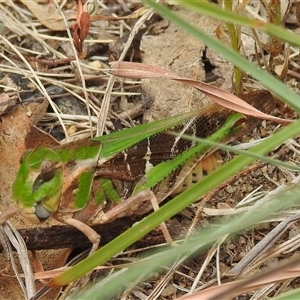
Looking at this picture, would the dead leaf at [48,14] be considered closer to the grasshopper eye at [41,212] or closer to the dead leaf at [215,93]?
the dead leaf at [215,93]

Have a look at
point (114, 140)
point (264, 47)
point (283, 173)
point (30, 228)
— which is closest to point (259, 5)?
point (264, 47)

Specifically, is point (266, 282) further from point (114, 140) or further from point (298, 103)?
point (114, 140)

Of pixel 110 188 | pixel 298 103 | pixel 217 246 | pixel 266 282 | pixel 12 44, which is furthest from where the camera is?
pixel 12 44

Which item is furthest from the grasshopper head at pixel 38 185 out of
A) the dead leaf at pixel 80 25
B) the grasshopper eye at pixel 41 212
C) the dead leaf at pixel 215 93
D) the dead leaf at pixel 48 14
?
the dead leaf at pixel 48 14

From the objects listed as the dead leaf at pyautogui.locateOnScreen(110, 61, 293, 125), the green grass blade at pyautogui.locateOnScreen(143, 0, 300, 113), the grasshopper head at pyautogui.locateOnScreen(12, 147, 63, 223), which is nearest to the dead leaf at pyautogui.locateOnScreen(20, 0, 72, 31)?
the dead leaf at pyautogui.locateOnScreen(110, 61, 293, 125)

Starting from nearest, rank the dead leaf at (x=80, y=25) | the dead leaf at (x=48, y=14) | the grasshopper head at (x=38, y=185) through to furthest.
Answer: the grasshopper head at (x=38, y=185), the dead leaf at (x=80, y=25), the dead leaf at (x=48, y=14)

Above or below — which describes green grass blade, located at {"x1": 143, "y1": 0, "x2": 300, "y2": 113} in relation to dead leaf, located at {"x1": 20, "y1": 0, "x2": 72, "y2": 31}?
above

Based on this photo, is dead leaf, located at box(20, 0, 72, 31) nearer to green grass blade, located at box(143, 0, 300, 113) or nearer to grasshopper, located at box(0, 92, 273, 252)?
grasshopper, located at box(0, 92, 273, 252)
